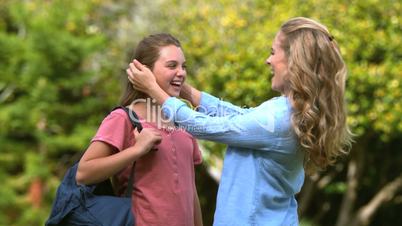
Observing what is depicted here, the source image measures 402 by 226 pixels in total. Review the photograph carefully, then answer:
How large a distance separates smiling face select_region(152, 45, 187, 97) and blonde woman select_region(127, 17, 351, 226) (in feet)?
0.46

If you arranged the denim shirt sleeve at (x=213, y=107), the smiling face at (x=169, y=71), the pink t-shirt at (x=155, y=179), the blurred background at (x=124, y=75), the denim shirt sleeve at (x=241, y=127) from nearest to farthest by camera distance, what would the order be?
the denim shirt sleeve at (x=241, y=127)
the pink t-shirt at (x=155, y=179)
the smiling face at (x=169, y=71)
the denim shirt sleeve at (x=213, y=107)
the blurred background at (x=124, y=75)

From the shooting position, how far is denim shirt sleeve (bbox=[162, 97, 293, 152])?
106 inches

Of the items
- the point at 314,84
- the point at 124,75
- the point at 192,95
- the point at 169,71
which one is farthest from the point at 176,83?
the point at 124,75

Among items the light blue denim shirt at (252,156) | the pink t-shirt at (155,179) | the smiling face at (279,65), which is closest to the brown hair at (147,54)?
the pink t-shirt at (155,179)

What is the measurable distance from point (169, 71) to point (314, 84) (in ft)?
2.09

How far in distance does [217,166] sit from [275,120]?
6.52 metres

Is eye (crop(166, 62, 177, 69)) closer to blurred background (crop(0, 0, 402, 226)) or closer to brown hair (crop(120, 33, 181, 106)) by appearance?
brown hair (crop(120, 33, 181, 106))

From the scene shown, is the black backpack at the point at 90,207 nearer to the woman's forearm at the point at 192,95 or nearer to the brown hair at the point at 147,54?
the brown hair at the point at 147,54

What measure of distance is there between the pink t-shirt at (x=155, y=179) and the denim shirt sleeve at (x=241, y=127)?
0.23m

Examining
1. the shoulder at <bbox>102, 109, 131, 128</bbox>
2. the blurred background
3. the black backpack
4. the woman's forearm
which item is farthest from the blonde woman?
the blurred background

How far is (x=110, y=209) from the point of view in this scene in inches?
110

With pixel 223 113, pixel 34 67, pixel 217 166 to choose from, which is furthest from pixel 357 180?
pixel 223 113

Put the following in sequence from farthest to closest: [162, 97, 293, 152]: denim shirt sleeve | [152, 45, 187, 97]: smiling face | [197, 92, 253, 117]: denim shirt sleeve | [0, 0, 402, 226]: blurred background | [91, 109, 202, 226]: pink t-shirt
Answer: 1. [0, 0, 402, 226]: blurred background
2. [197, 92, 253, 117]: denim shirt sleeve
3. [152, 45, 187, 97]: smiling face
4. [91, 109, 202, 226]: pink t-shirt
5. [162, 97, 293, 152]: denim shirt sleeve

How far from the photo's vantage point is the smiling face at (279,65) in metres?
2.77
